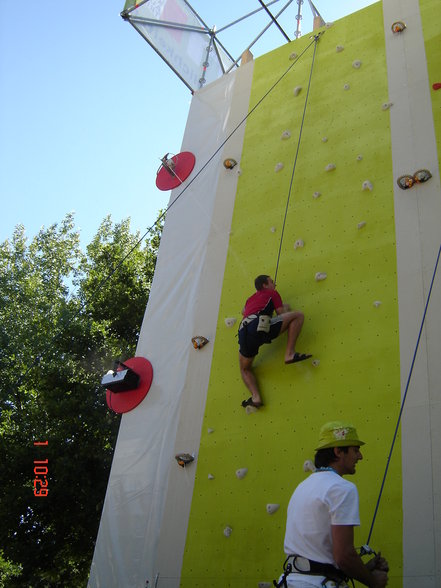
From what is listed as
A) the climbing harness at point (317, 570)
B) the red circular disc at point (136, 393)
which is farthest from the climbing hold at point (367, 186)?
the climbing harness at point (317, 570)

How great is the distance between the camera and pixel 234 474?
12.9 feet

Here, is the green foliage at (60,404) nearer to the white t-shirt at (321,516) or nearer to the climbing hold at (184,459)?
the climbing hold at (184,459)

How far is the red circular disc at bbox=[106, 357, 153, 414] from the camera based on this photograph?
491 centimetres

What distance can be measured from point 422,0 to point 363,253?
113 inches

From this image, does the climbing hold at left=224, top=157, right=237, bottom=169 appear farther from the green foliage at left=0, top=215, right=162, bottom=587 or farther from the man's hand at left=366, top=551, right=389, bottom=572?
the man's hand at left=366, top=551, right=389, bottom=572

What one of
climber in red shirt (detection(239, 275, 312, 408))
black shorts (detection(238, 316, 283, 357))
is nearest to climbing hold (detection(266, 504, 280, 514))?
climber in red shirt (detection(239, 275, 312, 408))

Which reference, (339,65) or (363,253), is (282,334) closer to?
(363,253)

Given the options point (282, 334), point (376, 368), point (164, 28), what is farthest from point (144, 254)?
point (376, 368)

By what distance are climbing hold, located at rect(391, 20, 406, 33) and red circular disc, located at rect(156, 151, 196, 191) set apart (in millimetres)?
2389

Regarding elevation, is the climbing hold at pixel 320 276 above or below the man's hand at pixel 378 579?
above

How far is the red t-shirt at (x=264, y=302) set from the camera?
4133mm

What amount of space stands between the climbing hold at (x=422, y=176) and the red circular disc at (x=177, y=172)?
266cm

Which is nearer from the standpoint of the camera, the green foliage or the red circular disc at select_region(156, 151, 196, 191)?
the red circular disc at select_region(156, 151, 196, 191)

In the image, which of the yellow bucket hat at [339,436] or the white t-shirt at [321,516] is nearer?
the white t-shirt at [321,516]
